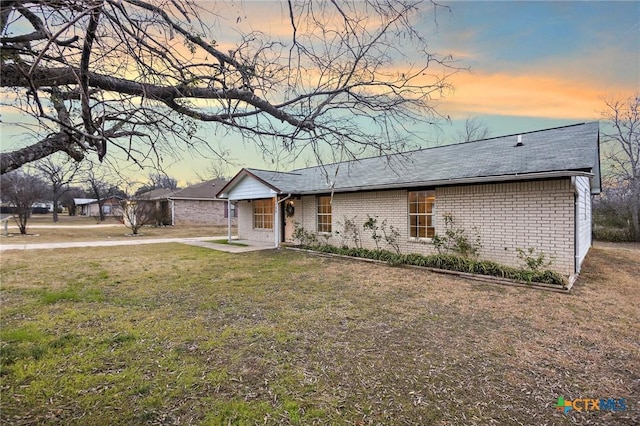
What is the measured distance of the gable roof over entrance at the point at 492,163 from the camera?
761 centimetres

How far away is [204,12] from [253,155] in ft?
4.18

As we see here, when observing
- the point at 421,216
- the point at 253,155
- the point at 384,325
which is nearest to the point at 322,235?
the point at 421,216

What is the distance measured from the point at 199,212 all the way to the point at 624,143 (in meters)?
32.7

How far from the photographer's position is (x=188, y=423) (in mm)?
2607

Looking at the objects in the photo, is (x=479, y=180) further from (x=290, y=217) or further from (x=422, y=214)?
(x=290, y=217)

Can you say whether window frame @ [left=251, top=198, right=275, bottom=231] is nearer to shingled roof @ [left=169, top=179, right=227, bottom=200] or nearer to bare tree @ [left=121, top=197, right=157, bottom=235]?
bare tree @ [left=121, top=197, right=157, bottom=235]

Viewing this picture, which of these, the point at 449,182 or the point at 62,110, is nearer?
the point at 62,110

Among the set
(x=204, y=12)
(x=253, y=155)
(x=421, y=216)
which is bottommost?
(x=421, y=216)

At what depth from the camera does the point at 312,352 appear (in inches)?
155

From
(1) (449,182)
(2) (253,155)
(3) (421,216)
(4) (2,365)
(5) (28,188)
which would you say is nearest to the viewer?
(2) (253,155)

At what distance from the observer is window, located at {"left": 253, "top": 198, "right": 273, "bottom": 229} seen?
54.7 ft

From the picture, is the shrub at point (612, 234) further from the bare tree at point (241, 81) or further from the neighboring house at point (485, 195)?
the bare tree at point (241, 81)

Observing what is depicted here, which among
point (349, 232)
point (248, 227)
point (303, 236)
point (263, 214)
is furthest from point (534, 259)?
point (248, 227)

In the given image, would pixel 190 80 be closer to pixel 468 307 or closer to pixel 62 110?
pixel 62 110
